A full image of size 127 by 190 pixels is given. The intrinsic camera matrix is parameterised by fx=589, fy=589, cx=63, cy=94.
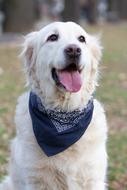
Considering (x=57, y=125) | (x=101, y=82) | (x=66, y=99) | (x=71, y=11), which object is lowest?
(x=71, y=11)

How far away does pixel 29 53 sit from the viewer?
17.6 feet

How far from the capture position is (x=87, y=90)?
5.25 metres

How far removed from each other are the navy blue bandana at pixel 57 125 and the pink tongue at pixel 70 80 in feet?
1.10

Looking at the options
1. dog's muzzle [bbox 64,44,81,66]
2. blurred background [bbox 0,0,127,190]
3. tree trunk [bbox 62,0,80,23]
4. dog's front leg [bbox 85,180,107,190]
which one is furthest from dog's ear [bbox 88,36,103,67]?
tree trunk [bbox 62,0,80,23]

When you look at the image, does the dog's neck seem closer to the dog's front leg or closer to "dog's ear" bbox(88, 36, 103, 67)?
"dog's ear" bbox(88, 36, 103, 67)

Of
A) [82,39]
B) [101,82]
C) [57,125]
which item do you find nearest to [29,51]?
[82,39]

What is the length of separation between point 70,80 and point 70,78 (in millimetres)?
19

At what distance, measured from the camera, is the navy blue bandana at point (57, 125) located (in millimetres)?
5270

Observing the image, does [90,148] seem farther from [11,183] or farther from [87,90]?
[11,183]

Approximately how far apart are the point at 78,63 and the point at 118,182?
7.50 ft

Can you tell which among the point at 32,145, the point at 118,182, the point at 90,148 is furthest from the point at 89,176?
the point at 118,182

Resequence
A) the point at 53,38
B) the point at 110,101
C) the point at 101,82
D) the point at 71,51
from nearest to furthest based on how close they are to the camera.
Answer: the point at 71,51 → the point at 53,38 → the point at 110,101 → the point at 101,82

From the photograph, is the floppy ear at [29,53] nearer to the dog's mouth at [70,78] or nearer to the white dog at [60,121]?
the white dog at [60,121]

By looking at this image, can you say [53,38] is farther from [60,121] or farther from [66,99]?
[60,121]
